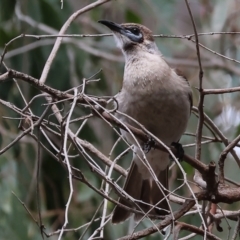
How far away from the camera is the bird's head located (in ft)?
10.7

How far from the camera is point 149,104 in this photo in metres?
2.86

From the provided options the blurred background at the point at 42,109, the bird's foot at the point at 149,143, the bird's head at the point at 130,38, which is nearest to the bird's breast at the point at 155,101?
the bird's foot at the point at 149,143

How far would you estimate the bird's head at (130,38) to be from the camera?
10.7ft

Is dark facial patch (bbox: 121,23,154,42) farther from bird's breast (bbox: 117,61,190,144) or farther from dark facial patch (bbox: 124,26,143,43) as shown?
bird's breast (bbox: 117,61,190,144)

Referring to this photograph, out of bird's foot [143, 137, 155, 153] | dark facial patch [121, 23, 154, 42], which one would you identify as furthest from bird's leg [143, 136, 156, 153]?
dark facial patch [121, 23, 154, 42]

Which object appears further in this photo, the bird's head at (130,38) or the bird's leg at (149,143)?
the bird's head at (130,38)

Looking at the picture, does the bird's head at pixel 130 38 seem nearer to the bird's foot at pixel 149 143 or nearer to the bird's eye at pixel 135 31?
the bird's eye at pixel 135 31

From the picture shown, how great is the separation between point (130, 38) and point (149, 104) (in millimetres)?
566

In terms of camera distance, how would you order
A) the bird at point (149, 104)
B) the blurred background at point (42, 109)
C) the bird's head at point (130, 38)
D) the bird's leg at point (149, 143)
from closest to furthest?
1. the bird's leg at point (149, 143)
2. the bird at point (149, 104)
3. the bird's head at point (130, 38)
4. the blurred background at point (42, 109)

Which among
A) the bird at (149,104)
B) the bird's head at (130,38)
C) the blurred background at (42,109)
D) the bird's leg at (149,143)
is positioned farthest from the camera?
the blurred background at (42,109)

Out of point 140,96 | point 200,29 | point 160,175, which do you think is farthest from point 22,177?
point 200,29

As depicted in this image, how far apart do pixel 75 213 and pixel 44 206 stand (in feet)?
0.95

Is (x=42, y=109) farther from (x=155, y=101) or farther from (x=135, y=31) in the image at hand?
(x=155, y=101)

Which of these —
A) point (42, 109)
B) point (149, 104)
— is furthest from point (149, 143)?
point (42, 109)
